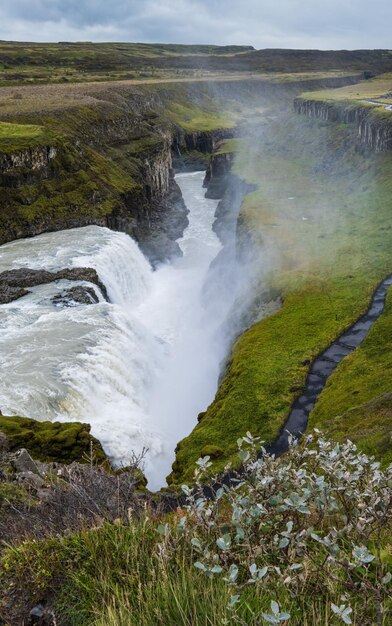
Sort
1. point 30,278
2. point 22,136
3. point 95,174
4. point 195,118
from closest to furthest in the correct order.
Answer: point 30,278 < point 22,136 < point 95,174 < point 195,118

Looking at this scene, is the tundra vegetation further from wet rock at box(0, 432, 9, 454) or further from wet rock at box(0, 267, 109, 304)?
wet rock at box(0, 267, 109, 304)

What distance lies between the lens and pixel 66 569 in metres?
7.80

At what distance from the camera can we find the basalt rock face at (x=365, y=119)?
97.9m

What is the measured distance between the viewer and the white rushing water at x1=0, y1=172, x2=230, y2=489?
34469 millimetres

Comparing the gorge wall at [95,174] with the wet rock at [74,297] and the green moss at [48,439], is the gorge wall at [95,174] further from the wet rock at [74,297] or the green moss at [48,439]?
the green moss at [48,439]

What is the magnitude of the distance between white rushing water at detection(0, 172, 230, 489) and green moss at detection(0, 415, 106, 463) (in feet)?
10.8

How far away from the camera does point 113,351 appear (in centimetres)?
4184

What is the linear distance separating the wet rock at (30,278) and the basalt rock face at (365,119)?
69142mm

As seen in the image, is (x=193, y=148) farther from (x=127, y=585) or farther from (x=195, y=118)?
(x=127, y=585)

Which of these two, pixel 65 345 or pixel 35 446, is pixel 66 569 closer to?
pixel 35 446

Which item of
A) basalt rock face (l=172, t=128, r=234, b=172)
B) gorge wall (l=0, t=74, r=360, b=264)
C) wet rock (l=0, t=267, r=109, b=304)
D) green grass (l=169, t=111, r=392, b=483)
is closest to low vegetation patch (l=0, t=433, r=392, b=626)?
green grass (l=169, t=111, r=392, b=483)

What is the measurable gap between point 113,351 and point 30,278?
13.6m

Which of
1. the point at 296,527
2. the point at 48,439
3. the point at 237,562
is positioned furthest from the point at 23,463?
the point at 296,527

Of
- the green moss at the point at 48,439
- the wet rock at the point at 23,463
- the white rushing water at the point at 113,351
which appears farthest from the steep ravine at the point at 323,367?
the wet rock at the point at 23,463
